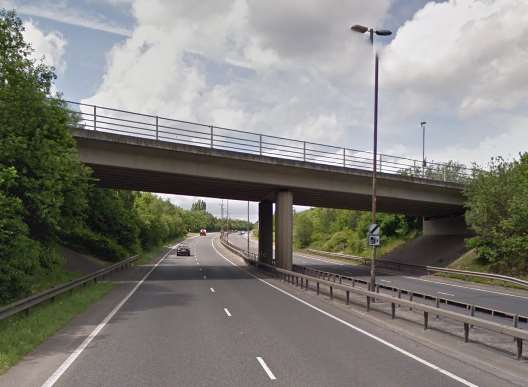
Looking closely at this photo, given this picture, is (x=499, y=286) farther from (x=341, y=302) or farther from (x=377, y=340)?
(x=377, y=340)

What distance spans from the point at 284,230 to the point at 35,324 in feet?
76.5

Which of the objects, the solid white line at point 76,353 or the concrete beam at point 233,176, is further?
the concrete beam at point 233,176

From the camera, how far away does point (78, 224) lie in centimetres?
2322

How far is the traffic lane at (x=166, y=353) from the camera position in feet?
27.4

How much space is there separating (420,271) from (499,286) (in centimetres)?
1097

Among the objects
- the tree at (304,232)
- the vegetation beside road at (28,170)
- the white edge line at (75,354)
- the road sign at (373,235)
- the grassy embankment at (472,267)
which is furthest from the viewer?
the tree at (304,232)

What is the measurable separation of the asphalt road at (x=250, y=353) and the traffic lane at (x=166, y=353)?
2cm

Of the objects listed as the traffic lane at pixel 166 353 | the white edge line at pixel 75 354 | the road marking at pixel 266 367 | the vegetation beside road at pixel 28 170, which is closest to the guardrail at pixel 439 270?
the traffic lane at pixel 166 353

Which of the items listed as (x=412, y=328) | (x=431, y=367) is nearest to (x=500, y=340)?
(x=412, y=328)

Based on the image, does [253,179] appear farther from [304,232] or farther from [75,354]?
[304,232]

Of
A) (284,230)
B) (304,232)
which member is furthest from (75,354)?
(304,232)

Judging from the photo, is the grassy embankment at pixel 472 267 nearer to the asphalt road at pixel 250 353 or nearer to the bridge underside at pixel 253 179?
→ the bridge underside at pixel 253 179

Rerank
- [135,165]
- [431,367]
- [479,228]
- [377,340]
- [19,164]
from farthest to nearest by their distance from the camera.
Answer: [479,228] < [135,165] < [19,164] < [377,340] < [431,367]

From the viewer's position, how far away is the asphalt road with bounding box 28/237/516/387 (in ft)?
27.5
